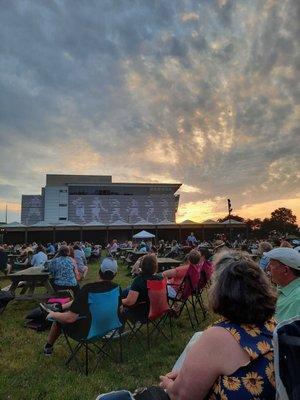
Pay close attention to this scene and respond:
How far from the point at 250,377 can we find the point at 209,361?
251mm

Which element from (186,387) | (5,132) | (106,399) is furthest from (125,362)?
(5,132)

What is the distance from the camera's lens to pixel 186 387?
6.17ft

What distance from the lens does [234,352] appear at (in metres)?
1.84

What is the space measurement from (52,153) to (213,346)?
24.4 m

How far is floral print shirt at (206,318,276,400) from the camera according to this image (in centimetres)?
183

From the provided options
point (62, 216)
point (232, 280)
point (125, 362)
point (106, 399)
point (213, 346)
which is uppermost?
point (62, 216)

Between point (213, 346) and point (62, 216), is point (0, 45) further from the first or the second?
point (62, 216)

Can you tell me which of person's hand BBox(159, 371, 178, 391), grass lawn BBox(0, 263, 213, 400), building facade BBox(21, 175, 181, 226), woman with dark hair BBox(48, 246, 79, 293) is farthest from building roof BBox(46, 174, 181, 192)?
person's hand BBox(159, 371, 178, 391)

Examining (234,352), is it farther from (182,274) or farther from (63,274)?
(63,274)

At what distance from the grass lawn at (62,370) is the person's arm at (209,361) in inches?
96.9

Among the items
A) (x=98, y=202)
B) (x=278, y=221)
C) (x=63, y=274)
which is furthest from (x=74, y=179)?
(x=63, y=274)

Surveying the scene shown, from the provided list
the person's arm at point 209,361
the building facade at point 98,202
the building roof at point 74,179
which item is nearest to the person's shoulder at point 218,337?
the person's arm at point 209,361

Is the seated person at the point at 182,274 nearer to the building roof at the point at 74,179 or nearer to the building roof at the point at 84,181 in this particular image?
the building roof at the point at 84,181

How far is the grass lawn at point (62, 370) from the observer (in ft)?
13.3
